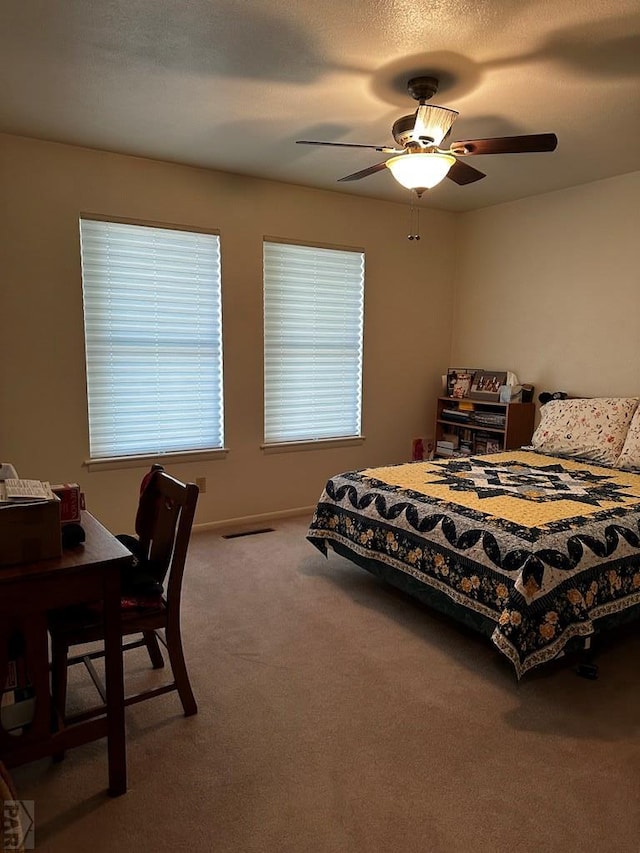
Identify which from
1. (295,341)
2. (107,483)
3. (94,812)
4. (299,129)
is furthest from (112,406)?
(94,812)

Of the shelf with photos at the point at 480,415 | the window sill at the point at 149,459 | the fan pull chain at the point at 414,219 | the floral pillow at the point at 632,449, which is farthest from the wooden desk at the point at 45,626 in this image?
the fan pull chain at the point at 414,219

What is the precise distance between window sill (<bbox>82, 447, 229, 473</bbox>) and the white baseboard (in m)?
0.51

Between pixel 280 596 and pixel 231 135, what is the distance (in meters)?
2.69

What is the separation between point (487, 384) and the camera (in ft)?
16.0

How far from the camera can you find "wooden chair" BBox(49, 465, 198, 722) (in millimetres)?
1847

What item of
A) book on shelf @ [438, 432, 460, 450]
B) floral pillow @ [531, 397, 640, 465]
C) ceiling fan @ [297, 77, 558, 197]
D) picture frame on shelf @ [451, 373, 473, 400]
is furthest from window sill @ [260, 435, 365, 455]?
ceiling fan @ [297, 77, 558, 197]

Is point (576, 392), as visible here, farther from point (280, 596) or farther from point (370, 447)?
point (280, 596)

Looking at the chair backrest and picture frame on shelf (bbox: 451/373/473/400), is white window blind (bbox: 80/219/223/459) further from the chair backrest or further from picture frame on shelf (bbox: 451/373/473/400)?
picture frame on shelf (bbox: 451/373/473/400)

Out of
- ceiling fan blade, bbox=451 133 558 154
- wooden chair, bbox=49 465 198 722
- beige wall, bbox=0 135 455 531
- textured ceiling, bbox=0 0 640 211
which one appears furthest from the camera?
beige wall, bbox=0 135 455 531

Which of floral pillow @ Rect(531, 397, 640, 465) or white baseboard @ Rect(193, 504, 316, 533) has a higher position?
floral pillow @ Rect(531, 397, 640, 465)

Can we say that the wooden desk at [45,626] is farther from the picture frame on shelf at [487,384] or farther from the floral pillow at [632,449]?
the picture frame on shelf at [487,384]

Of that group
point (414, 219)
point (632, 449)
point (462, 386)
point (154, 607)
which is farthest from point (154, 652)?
point (414, 219)

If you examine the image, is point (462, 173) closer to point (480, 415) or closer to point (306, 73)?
point (306, 73)

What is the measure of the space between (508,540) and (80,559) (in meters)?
1.66
